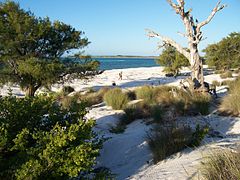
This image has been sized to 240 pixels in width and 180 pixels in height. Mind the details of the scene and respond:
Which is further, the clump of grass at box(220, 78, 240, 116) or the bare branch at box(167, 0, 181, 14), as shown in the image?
the bare branch at box(167, 0, 181, 14)

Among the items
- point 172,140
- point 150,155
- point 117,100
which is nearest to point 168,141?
point 172,140

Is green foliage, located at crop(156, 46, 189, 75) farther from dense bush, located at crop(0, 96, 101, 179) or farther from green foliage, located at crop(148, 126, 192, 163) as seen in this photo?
dense bush, located at crop(0, 96, 101, 179)

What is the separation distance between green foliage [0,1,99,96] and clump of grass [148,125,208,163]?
34.5 ft

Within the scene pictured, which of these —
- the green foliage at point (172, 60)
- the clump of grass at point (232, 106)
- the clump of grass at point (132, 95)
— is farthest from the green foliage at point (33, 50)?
the green foliage at point (172, 60)

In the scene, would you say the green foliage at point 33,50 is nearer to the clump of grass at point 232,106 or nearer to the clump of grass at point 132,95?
the clump of grass at point 132,95

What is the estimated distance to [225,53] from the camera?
34.0 meters

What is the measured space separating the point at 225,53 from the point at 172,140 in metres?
29.8

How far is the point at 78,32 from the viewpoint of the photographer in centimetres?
1920

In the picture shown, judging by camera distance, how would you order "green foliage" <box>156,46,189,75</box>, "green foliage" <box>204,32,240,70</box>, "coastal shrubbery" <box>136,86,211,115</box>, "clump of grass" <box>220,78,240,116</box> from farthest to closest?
"green foliage" <box>156,46,189,75</box> → "green foliage" <box>204,32,240,70</box> → "coastal shrubbery" <box>136,86,211,115</box> → "clump of grass" <box>220,78,240,116</box>

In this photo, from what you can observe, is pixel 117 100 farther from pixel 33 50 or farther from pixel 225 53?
pixel 225 53

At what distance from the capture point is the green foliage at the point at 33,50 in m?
16.4

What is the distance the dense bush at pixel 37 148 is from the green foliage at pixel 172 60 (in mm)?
30609

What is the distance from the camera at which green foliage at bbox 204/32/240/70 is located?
3295 cm

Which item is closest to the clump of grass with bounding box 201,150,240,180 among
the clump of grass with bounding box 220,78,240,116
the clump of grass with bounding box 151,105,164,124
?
the clump of grass with bounding box 151,105,164,124
